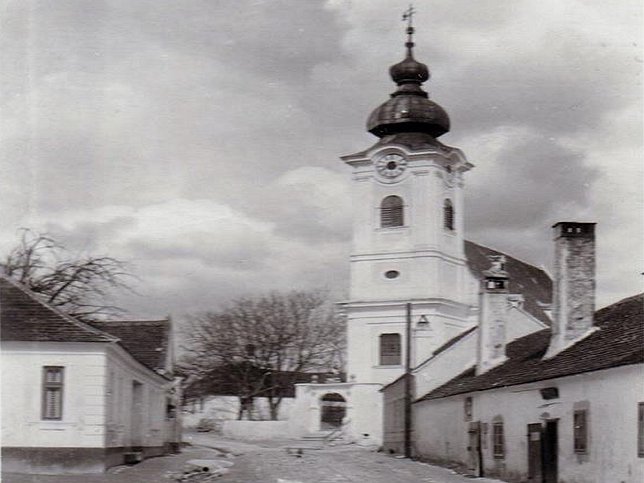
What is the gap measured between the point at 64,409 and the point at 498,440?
9.59 m

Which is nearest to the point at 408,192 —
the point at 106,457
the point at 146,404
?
the point at 146,404

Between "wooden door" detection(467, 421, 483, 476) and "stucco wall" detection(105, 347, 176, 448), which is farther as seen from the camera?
"wooden door" detection(467, 421, 483, 476)

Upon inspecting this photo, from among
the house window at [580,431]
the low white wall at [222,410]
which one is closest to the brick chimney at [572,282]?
the house window at [580,431]

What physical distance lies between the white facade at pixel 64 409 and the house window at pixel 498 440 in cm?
856

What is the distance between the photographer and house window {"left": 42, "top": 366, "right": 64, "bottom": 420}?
76.4 ft

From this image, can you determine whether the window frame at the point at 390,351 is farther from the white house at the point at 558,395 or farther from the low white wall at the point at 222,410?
the white house at the point at 558,395

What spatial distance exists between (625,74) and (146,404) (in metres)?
19.3

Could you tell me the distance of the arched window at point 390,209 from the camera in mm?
47094

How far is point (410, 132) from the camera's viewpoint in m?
45.6

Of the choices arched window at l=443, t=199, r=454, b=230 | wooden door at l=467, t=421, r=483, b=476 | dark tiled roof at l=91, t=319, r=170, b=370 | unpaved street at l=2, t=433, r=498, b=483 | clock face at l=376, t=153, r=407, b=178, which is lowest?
unpaved street at l=2, t=433, r=498, b=483

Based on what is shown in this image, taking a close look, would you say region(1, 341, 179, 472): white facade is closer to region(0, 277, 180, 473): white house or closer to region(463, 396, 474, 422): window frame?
region(0, 277, 180, 473): white house

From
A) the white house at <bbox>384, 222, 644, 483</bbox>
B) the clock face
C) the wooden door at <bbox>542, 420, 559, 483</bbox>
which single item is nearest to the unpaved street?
the white house at <bbox>384, 222, 644, 483</bbox>

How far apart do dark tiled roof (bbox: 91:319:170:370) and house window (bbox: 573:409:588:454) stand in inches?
721

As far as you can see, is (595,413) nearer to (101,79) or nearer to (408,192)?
(101,79)
